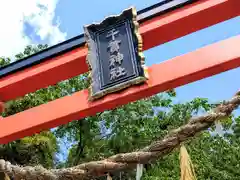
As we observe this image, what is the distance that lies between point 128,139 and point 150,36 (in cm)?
369

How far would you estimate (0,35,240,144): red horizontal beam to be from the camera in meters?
2.54

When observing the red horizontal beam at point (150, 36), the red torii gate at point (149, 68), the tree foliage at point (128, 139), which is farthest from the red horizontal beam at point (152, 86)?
the tree foliage at point (128, 139)

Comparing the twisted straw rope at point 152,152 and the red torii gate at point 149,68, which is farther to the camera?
the red torii gate at point 149,68

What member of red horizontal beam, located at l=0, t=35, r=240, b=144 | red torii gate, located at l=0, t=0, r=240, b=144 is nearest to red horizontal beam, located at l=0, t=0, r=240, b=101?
red torii gate, located at l=0, t=0, r=240, b=144

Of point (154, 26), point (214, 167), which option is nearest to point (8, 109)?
point (214, 167)

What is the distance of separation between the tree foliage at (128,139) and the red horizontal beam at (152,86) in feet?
9.61

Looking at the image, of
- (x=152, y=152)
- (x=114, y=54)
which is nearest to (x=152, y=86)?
(x=114, y=54)

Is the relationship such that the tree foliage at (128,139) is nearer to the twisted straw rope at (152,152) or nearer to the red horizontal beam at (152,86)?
the red horizontal beam at (152,86)

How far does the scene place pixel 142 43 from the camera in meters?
2.89

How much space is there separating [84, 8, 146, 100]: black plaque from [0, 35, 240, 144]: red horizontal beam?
74 millimetres

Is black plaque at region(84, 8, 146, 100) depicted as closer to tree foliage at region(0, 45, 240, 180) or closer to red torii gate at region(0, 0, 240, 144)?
red torii gate at region(0, 0, 240, 144)

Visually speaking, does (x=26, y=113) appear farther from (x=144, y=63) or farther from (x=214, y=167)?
(x=214, y=167)

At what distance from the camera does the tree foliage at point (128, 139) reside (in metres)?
5.84

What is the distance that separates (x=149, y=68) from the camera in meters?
2.74
